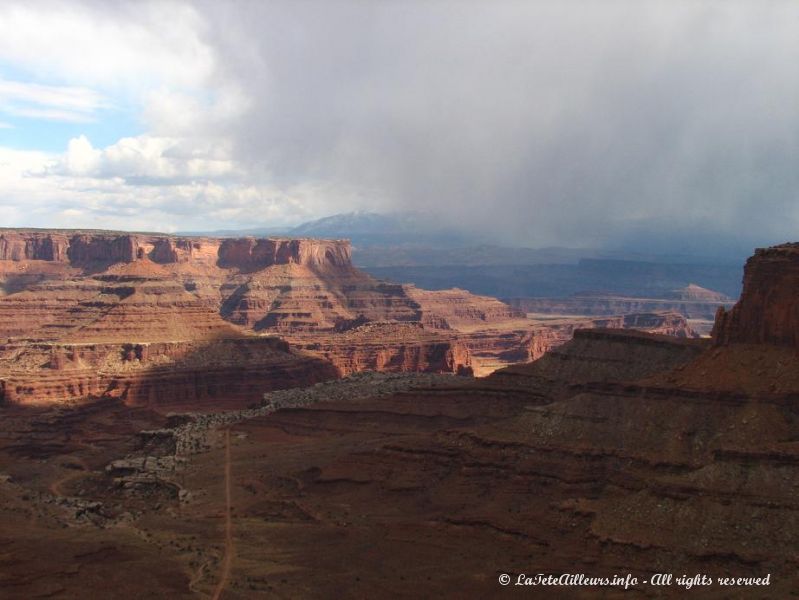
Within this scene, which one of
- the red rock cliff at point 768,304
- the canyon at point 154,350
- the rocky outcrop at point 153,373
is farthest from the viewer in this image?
the canyon at point 154,350

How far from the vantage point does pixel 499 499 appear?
6550cm

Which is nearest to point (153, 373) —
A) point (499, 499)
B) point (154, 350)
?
point (154, 350)

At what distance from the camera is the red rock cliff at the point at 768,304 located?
2549 inches

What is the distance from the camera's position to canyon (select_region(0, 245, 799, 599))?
54500 millimetres

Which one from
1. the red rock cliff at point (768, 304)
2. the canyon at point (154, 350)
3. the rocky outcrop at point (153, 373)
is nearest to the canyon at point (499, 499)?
the red rock cliff at point (768, 304)

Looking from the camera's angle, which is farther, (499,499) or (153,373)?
(153,373)

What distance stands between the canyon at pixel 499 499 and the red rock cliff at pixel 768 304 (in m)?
0.12

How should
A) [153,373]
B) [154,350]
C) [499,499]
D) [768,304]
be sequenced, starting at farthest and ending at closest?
[154,350] → [153,373] → [768,304] → [499,499]

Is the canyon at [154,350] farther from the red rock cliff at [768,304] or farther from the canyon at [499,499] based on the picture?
the red rock cliff at [768,304]

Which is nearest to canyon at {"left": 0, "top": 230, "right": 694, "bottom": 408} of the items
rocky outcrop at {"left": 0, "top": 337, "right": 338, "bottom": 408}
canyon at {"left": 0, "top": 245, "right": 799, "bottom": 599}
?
rocky outcrop at {"left": 0, "top": 337, "right": 338, "bottom": 408}

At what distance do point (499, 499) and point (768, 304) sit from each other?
19173mm

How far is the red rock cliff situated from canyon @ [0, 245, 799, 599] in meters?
0.12

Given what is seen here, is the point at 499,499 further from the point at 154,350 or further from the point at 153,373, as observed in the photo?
the point at 154,350

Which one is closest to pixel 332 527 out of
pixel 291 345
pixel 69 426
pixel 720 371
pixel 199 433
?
pixel 720 371
